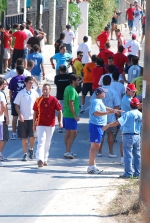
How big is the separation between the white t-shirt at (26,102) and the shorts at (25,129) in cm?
12

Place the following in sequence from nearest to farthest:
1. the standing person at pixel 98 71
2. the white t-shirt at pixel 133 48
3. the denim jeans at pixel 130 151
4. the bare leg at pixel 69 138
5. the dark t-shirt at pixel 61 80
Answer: the denim jeans at pixel 130 151
the bare leg at pixel 69 138
the dark t-shirt at pixel 61 80
the standing person at pixel 98 71
the white t-shirt at pixel 133 48

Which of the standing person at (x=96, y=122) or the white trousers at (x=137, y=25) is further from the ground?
the white trousers at (x=137, y=25)

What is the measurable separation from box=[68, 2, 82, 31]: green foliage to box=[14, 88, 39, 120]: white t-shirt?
2292 centimetres

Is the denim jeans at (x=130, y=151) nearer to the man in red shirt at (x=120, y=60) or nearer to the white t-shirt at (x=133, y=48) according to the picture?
the man in red shirt at (x=120, y=60)

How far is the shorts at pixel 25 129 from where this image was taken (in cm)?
1302

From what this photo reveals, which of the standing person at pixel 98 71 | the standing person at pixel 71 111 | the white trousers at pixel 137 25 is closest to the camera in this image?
the standing person at pixel 71 111

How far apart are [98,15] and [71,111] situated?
28020 mm

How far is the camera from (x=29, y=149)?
13367mm

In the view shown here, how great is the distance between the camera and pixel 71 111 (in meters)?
13.2

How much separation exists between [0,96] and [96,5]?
2941 centimetres

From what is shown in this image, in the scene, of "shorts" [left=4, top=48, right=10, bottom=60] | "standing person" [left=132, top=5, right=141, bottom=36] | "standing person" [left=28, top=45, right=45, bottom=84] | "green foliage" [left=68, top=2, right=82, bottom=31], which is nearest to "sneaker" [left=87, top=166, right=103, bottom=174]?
"standing person" [left=28, top=45, right=45, bottom=84]

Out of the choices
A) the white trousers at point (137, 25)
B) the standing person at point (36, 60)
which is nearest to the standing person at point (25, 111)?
the standing person at point (36, 60)

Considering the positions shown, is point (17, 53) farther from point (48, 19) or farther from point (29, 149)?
point (29, 149)

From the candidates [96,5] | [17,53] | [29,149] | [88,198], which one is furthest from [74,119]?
[96,5]
